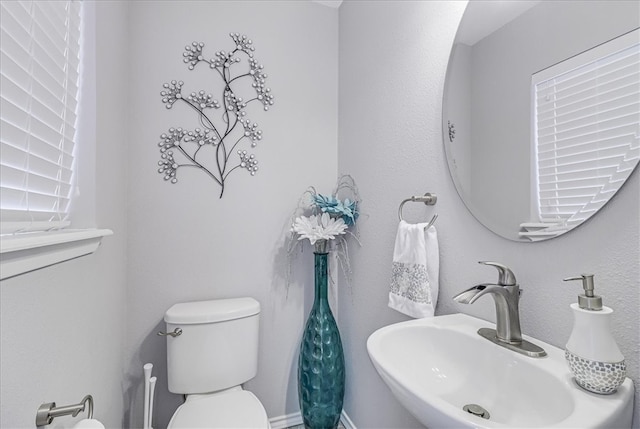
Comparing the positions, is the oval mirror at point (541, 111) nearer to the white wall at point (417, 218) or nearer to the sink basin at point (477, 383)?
the white wall at point (417, 218)

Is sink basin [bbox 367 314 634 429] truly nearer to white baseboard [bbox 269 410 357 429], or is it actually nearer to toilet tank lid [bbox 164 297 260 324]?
toilet tank lid [bbox 164 297 260 324]

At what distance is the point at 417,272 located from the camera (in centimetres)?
102

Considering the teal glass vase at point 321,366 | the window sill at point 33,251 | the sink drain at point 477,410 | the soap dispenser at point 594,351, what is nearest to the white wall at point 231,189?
the teal glass vase at point 321,366

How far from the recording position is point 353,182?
5.47ft

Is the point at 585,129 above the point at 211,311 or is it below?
above

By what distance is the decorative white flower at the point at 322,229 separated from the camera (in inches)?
58.7

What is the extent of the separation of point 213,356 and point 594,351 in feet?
4.44

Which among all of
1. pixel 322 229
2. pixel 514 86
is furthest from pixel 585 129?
pixel 322 229

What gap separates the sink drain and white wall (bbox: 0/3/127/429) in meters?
0.97

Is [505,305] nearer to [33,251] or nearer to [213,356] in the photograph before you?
[33,251]

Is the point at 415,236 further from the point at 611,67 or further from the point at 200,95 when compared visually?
the point at 200,95

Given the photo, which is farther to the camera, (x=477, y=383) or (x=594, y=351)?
(x=477, y=383)

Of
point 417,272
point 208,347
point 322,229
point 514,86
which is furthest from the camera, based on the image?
point 322,229

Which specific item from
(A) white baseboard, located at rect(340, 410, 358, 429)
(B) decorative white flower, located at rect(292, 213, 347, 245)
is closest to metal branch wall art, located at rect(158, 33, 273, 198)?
(B) decorative white flower, located at rect(292, 213, 347, 245)
